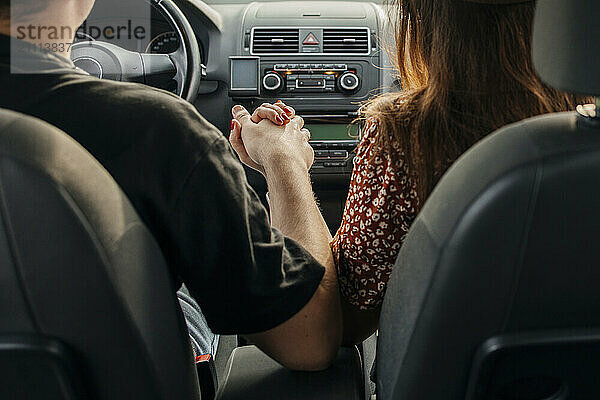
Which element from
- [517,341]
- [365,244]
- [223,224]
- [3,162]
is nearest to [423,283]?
[517,341]

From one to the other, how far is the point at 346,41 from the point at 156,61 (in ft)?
2.37

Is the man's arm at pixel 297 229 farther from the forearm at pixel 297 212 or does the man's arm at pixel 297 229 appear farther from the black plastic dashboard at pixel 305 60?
the black plastic dashboard at pixel 305 60

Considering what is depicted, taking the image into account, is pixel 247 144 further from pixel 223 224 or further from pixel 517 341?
A: pixel 517 341

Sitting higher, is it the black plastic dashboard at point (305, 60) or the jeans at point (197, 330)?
the black plastic dashboard at point (305, 60)

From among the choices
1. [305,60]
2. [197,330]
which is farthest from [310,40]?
[197,330]

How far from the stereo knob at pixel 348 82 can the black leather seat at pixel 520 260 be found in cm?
199

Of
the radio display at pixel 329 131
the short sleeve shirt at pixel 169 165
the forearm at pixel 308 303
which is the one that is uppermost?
the short sleeve shirt at pixel 169 165

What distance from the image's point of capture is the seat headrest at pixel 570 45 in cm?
65

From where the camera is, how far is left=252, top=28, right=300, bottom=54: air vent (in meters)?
2.78

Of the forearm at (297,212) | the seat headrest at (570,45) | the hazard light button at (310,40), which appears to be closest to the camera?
the seat headrest at (570,45)

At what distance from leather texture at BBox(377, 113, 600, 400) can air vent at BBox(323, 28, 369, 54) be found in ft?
6.68

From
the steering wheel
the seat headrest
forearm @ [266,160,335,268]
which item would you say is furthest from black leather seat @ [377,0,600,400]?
the steering wheel

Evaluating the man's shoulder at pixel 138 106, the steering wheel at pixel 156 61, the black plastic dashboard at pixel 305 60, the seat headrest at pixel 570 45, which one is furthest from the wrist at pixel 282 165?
the black plastic dashboard at pixel 305 60

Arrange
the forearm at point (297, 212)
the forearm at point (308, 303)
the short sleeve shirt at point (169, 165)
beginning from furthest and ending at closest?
the forearm at point (297, 212) < the forearm at point (308, 303) < the short sleeve shirt at point (169, 165)
